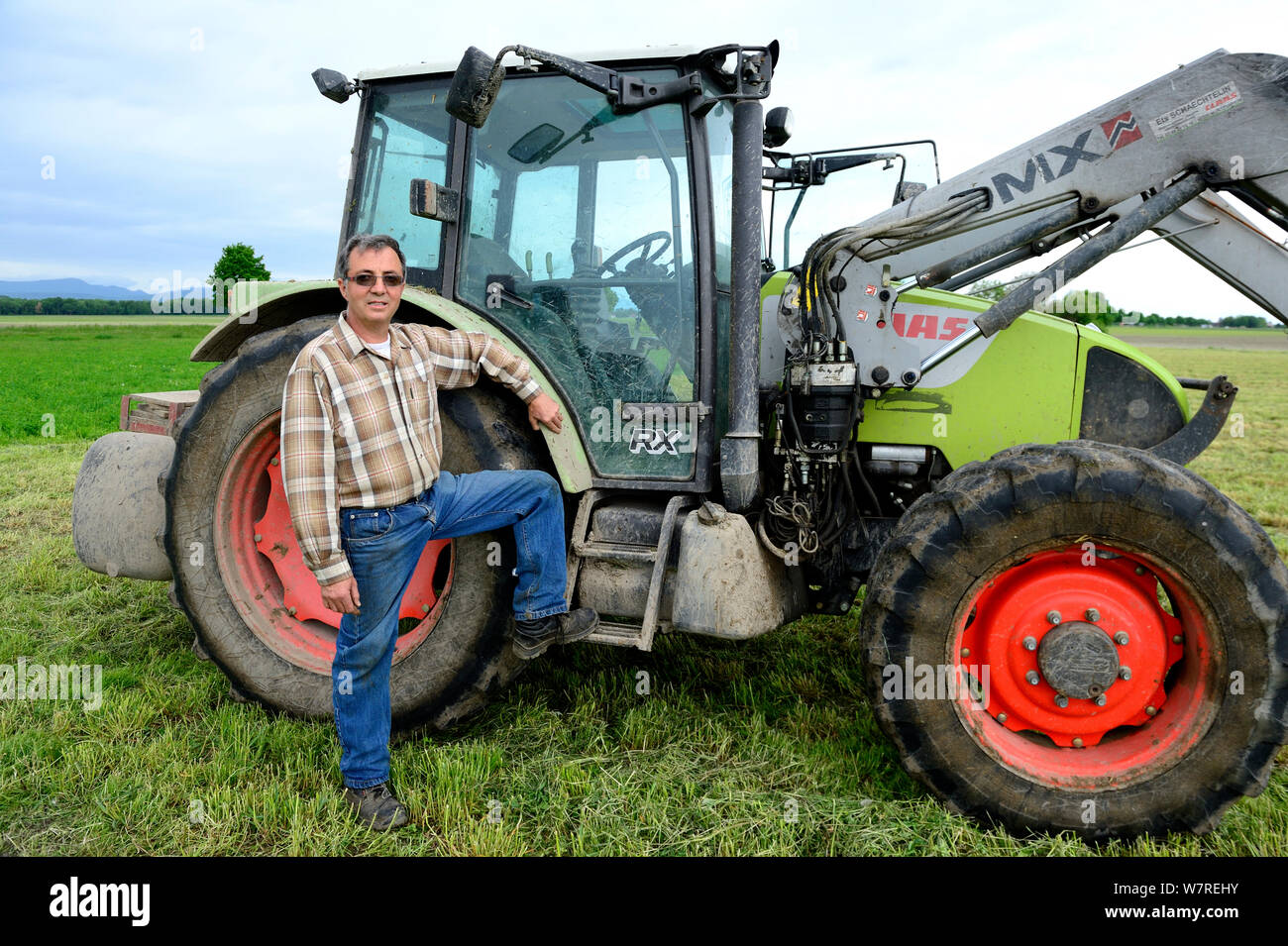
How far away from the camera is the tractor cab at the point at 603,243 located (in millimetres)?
3162

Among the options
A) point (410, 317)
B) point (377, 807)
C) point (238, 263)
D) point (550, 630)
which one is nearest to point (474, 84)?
point (410, 317)

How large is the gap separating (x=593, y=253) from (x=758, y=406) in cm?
86

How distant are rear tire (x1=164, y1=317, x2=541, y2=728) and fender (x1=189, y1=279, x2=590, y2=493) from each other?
0.14m

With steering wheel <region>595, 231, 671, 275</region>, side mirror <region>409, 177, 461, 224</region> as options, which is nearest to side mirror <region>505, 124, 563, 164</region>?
side mirror <region>409, 177, 461, 224</region>

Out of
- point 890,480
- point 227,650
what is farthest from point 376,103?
point 890,480

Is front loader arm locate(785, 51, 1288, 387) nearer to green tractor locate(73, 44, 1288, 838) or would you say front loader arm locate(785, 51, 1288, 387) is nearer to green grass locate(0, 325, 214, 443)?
green tractor locate(73, 44, 1288, 838)

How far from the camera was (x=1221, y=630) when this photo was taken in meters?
2.50

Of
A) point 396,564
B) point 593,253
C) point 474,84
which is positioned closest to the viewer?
point 474,84

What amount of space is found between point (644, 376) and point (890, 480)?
1062 millimetres

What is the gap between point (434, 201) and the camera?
125 inches

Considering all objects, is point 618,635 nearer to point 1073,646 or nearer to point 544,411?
point 544,411

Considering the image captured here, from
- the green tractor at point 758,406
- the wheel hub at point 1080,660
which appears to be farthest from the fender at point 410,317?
the wheel hub at point 1080,660

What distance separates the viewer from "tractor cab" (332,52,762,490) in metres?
3.16
